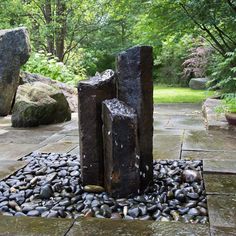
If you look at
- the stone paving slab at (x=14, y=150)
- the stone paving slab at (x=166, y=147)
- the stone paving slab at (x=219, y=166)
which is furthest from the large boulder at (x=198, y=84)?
the stone paving slab at (x=219, y=166)

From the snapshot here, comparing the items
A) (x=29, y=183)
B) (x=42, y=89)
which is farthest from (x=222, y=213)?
(x=42, y=89)

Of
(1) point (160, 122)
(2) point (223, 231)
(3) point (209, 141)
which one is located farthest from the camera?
(1) point (160, 122)

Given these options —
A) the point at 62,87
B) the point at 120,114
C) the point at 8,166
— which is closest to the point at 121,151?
the point at 120,114

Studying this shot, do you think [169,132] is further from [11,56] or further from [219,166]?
[11,56]

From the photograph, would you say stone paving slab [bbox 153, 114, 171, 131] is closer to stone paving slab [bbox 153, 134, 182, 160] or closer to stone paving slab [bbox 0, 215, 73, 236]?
stone paving slab [bbox 153, 134, 182, 160]

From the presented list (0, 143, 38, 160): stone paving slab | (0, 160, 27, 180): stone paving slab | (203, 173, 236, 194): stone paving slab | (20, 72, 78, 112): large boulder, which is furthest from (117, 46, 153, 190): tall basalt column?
(20, 72, 78, 112): large boulder

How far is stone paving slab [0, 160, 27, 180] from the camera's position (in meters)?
2.64

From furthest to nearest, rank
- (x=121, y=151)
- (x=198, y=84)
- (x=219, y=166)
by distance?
(x=198, y=84) → (x=219, y=166) → (x=121, y=151)

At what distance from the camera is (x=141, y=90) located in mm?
2273

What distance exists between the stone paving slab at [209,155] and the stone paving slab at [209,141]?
15cm

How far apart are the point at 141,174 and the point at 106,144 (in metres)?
0.30

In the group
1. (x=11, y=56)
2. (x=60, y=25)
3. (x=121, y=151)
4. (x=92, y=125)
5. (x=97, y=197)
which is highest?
(x=60, y=25)

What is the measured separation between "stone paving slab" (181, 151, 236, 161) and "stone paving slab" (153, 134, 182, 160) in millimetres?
85

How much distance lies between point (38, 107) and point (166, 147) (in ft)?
6.90
